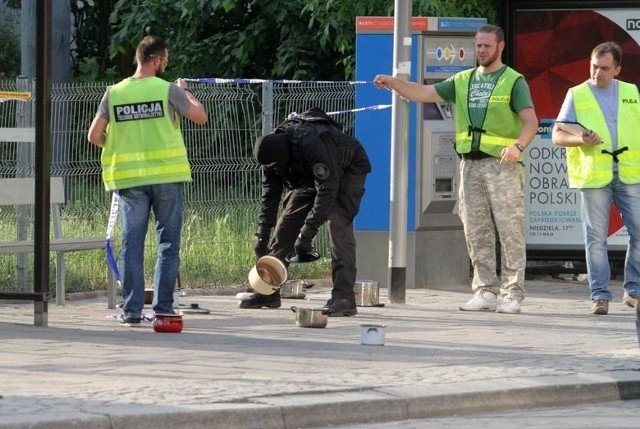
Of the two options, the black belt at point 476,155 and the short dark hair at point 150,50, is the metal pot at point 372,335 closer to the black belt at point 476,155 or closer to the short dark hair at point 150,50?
the short dark hair at point 150,50

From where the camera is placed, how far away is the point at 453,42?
47.5ft

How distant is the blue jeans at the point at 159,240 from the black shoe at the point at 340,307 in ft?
4.55

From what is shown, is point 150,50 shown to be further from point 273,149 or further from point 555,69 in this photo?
point 555,69

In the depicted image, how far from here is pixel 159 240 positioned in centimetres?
1110

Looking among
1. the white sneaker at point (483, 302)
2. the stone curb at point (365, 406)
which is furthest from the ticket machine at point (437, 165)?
the stone curb at point (365, 406)

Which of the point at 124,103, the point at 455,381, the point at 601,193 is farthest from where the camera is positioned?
the point at 601,193

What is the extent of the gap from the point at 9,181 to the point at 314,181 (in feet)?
8.02

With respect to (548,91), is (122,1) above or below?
above

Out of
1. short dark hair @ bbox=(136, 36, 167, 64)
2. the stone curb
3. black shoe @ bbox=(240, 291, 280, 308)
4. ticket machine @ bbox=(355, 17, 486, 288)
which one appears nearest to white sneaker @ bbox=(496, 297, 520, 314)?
black shoe @ bbox=(240, 291, 280, 308)

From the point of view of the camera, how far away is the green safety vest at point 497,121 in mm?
12273

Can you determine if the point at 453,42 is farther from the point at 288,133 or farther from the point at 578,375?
the point at 578,375

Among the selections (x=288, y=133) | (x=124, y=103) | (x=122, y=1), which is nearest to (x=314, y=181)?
(x=288, y=133)

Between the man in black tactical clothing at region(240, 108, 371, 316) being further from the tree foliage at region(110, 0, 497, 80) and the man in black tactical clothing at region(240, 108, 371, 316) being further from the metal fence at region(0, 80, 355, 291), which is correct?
the tree foliage at region(110, 0, 497, 80)

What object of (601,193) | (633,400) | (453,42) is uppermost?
(453,42)
